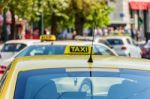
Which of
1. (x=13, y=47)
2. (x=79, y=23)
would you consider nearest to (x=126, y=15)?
(x=79, y=23)

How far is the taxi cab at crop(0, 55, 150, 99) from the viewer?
202 inches

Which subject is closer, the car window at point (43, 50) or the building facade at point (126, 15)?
the car window at point (43, 50)

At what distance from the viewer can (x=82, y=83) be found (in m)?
5.23

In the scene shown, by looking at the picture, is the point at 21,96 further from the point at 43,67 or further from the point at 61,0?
the point at 61,0

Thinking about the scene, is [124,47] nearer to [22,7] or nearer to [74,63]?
[22,7]

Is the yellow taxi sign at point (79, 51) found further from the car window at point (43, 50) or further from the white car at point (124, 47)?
the white car at point (124, 47)

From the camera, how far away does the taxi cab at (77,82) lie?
514 centimetres

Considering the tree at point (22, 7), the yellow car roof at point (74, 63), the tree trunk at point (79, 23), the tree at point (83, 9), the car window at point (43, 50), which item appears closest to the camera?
the yellow car roof at point (74, 63)

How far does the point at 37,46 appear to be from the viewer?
48.1 ft

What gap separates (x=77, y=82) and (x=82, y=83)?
4cm

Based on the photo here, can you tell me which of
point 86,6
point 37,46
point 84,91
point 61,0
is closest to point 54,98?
point 84,91

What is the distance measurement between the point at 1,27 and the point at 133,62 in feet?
172

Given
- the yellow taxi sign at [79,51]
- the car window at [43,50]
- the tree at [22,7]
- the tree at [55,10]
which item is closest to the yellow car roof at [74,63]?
the yellow taxi sign at [79,51]

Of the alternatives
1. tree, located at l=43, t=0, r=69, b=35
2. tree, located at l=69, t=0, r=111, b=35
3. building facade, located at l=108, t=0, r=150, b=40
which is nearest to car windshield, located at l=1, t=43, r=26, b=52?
tree, located at l=43, t=0, r=69, b=35
